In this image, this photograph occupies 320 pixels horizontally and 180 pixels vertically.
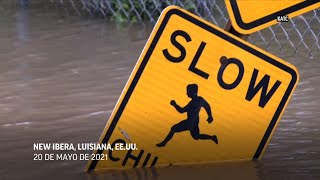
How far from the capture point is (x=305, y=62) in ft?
18.8

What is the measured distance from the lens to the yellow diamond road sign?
3.44 meters

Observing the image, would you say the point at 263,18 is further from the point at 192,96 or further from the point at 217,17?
the point at 217,17

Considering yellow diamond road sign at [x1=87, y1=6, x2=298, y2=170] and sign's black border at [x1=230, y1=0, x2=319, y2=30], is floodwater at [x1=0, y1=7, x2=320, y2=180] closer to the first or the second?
yellow diamond road sign at [x1=87, y1=6, x2=298, y2=170]

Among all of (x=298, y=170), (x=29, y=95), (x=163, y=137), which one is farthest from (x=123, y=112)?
(x=29, y=95)

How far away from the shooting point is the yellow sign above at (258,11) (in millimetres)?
3402

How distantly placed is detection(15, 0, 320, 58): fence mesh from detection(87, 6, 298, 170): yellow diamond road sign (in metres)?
2.46

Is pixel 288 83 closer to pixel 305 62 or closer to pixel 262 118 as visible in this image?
pixel 262 118

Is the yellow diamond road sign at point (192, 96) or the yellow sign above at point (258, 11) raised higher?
the yellow sign above at point (258, 11)

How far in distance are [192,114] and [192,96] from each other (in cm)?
Result: 8

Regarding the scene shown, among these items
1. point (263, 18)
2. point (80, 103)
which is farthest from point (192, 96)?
point (80, 103)

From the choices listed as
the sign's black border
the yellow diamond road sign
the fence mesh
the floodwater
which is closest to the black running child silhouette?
the yellow diamond road sign

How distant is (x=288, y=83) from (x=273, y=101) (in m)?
0.11

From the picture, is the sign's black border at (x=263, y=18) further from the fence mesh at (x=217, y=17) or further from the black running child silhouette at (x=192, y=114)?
the fence mesh at (x=217, y=17)

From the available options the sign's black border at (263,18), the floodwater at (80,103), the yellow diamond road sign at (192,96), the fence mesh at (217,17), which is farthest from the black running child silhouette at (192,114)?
the fence mesh at (217,17)
